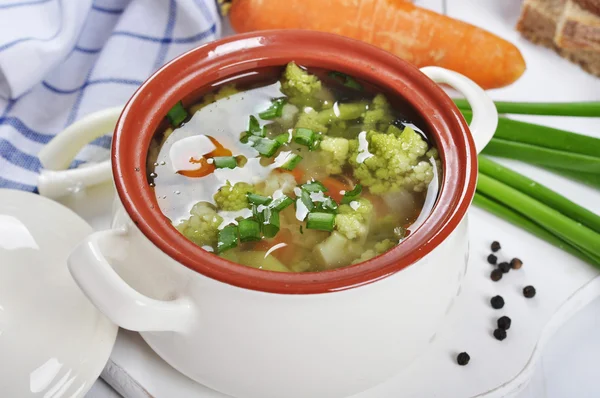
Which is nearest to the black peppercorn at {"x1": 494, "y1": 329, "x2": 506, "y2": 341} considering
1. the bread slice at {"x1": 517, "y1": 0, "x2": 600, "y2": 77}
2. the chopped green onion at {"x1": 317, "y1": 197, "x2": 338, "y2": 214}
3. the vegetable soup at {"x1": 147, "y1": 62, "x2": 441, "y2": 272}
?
the vegetable soup at {"x1": 147, "y1": 62, "x2": 441, "y2": 272}

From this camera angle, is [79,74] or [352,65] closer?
[352,65]

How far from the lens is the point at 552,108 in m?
1.97

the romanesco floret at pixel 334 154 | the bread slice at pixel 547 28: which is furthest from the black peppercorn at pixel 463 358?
the bread slice at pixel 547 28

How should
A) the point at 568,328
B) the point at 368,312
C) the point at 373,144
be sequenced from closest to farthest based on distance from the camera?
the point at 368,312 → the point at 373,144 → the point at 568,328

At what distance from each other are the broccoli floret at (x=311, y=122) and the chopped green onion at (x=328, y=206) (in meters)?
0.21

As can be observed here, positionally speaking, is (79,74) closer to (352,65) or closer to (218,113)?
(218,113)

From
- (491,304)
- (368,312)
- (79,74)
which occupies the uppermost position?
(368,312)

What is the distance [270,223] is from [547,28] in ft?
4.75

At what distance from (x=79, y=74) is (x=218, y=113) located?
96cm

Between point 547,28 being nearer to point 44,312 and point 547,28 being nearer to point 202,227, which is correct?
point 202,227

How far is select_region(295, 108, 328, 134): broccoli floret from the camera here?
1550 mm

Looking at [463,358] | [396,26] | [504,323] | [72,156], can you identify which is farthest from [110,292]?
[396,26]

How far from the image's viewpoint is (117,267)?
139 centimetres

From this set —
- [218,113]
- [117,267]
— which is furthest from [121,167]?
[218,113]
